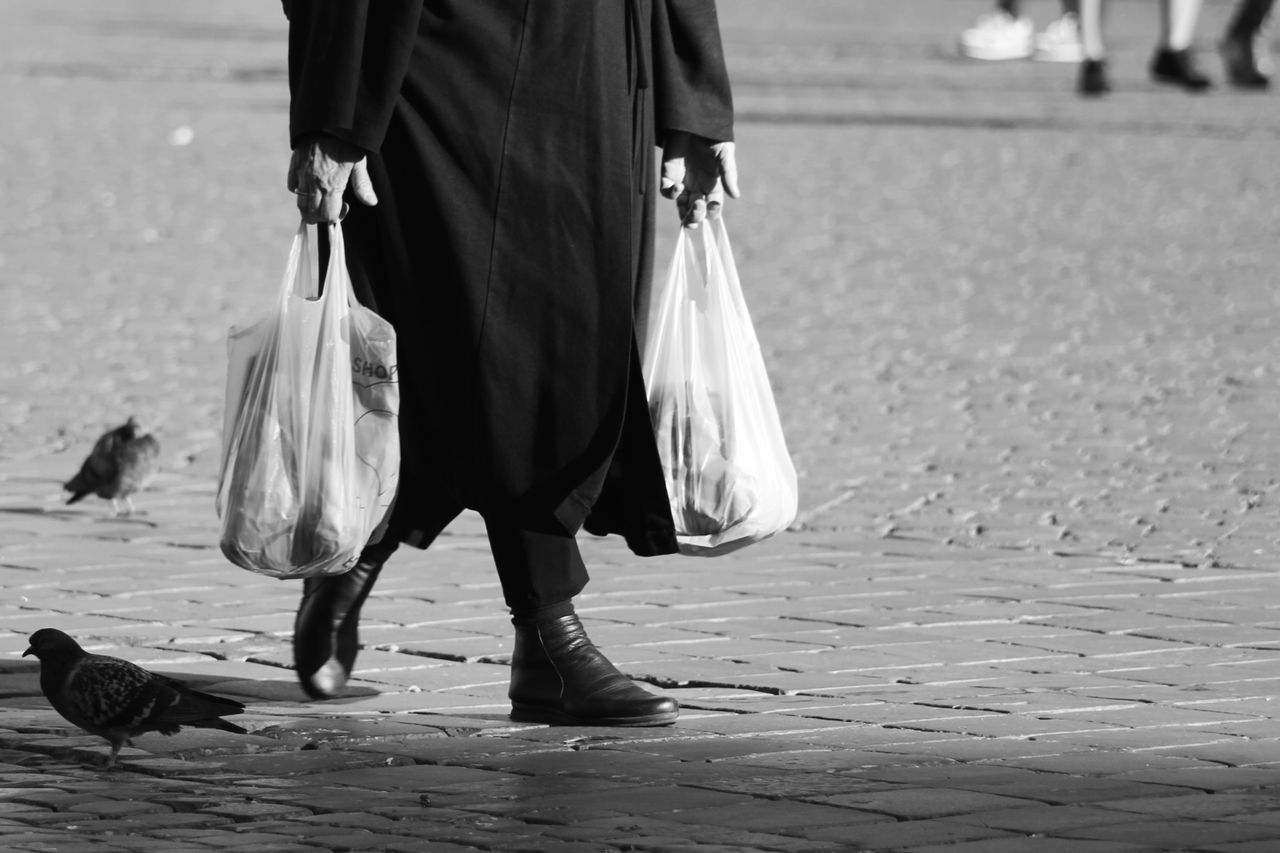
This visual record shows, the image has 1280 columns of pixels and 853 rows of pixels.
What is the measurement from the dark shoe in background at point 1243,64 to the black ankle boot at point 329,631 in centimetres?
1469

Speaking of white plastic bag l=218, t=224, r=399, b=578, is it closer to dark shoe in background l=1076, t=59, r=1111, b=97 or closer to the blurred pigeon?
the blurred pigeon

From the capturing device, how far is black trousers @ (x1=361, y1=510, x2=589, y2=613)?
15.0ft

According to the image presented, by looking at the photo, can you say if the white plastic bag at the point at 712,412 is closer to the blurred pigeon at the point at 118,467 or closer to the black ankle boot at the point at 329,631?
the black ankle boot at the point at 329,631

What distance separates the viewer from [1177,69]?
1766cm

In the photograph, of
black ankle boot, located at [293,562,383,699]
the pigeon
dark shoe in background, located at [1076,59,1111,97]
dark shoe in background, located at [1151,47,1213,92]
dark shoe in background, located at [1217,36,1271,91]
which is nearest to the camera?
the pigeon

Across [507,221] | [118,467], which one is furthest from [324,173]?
[118,467]

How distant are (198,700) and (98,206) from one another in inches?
363

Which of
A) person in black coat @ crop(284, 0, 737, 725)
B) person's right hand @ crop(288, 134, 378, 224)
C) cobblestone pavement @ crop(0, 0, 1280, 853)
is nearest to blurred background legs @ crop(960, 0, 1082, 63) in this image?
cobblestone pavement @ crop(0, 0, 1280, 853)

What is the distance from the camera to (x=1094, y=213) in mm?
12875

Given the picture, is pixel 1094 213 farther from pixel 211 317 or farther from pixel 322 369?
pixel 322 369

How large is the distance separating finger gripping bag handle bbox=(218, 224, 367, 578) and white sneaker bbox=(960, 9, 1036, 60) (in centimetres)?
1757

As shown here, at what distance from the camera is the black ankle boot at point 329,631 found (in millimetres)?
4777

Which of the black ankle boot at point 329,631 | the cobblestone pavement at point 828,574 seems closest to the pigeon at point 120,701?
the cobblestone pavement at point 828,574

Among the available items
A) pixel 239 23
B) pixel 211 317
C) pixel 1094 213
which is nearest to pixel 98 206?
pixel 211 317
